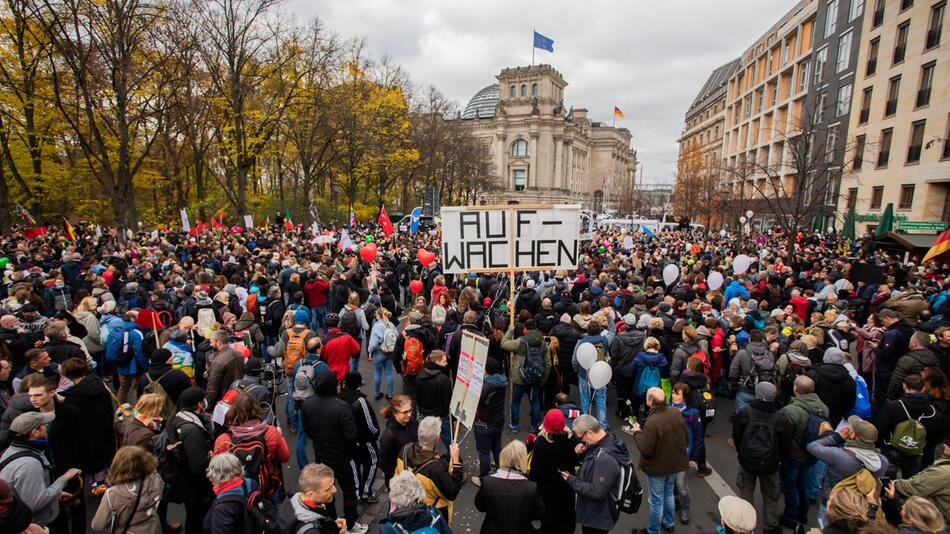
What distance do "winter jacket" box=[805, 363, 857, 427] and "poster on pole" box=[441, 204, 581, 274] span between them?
343 centimetres

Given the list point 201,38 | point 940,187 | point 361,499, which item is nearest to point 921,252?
point 940,187

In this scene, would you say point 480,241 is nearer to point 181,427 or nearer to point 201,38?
point 181,427

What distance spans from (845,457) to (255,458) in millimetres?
5103

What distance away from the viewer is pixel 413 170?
41625mm

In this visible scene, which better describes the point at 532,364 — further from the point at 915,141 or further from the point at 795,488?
the point at 915,141

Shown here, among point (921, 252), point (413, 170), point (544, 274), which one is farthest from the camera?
point (413, 170)

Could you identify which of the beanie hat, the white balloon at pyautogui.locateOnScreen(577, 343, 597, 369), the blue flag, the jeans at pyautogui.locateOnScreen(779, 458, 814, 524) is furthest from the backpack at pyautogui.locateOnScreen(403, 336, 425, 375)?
the blue flag

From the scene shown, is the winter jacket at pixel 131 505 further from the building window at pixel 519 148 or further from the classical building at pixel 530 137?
the building window at pixel 519 148

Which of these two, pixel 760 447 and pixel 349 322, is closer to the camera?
pixel 760 447

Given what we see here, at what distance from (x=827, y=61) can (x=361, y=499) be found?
1591 inches

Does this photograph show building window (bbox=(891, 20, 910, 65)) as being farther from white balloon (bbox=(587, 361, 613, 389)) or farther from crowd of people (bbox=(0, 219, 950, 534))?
white balloon (bbox=(587, 361, 613, 389))

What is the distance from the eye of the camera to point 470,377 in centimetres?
455

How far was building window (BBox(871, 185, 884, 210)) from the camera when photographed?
85.2ft

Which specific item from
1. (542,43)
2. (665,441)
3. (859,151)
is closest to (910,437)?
(665,441)
